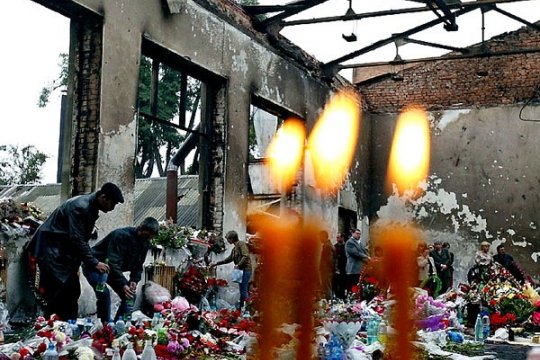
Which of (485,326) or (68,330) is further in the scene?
(485,326)

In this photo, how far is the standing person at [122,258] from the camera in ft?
24.2

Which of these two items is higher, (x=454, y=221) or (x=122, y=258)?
(x=454, y=221)

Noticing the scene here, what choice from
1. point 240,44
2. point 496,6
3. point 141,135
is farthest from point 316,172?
point 141,135

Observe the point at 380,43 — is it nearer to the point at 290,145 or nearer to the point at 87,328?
the point at 290,145

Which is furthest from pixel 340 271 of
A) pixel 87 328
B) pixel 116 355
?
pixel 116 355

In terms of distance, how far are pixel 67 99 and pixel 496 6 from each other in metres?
9.17

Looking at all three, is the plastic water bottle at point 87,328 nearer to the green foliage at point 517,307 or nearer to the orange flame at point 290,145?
the green foliage at point 517,307

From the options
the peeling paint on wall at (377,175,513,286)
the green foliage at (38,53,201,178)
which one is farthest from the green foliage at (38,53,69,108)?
the peeling paint on wall at (377,175,513,286)

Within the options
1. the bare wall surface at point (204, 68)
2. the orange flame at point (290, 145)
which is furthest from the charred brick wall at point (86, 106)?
the orange flame at point (290, 145)

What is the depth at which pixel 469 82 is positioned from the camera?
741 inches

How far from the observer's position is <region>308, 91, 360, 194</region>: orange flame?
16844 millimetres

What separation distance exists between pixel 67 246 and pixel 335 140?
1215cm

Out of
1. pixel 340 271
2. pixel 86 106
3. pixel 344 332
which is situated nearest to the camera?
pixel 344 332

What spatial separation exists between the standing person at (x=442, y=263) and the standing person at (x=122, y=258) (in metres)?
8.73
